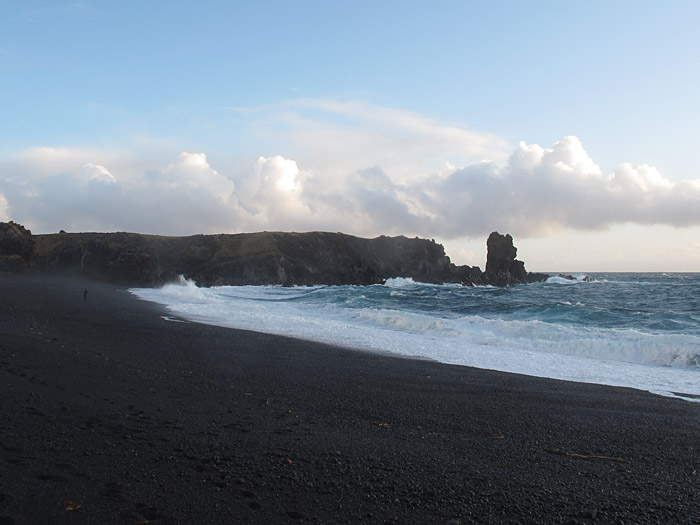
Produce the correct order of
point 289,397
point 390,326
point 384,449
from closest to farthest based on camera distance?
point 384,449 → point 289,397 → point 390,326

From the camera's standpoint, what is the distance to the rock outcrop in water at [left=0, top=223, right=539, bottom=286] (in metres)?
63.2

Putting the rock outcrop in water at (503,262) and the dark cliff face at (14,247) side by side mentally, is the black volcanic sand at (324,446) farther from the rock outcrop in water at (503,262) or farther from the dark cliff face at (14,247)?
the rock outcrop in water at (503,262)

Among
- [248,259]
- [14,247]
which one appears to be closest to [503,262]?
[248,259]

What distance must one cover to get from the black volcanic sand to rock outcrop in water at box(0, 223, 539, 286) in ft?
184

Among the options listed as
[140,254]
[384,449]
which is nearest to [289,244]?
[140,254]

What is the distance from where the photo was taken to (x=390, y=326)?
22000 millimetres

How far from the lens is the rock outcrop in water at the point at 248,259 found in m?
63.2

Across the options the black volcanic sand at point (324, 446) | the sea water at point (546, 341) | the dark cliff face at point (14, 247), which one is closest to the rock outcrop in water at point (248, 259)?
the dark cliff face at point (14, 247)

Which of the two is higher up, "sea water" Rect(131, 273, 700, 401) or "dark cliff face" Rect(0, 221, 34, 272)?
"dark cliff face" Rect(0, 221, 34, 272)

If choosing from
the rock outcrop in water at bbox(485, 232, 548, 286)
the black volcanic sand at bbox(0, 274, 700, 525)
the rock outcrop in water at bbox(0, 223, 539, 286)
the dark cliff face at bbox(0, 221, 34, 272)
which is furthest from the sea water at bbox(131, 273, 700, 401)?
the rock outcrop in water at bbox(485, 232, 548, 286)

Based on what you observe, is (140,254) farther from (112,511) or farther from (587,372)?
(112,511)

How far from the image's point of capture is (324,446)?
5.20m

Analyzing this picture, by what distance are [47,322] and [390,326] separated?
42.6ft

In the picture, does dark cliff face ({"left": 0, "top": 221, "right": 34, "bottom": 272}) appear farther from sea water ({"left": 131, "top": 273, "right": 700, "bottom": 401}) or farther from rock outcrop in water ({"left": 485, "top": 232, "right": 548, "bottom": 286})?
rock outcrop in water ({"left": 485, "top": 232, "right": 548, "bottom": 286})
